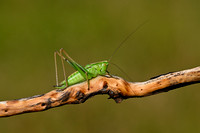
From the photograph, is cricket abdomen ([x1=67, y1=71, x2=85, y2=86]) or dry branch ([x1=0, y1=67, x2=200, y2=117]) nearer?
dry branch ([x1=0, y1=67, x2=200, y2=117])

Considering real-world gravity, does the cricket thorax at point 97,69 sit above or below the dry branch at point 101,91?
above

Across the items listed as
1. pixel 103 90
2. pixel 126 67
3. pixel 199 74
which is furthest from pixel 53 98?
pixel 126 67

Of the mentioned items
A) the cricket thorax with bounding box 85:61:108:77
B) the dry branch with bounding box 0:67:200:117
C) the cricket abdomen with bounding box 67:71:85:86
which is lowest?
the dry branch with bounding box 0:67:200:117

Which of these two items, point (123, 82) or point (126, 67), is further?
point (126, 67)

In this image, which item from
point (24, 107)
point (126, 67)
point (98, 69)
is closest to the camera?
point (24, 107)

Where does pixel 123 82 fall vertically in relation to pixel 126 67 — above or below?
below

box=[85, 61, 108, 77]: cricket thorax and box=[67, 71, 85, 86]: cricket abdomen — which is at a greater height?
box=[85, 61, 108, 77]: cricket thorax

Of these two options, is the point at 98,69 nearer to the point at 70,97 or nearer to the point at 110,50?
the point at 70,97

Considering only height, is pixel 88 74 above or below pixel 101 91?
above
